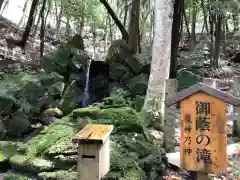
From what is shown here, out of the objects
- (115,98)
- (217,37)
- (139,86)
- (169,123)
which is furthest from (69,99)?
(217,37)

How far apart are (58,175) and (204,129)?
2098 mm

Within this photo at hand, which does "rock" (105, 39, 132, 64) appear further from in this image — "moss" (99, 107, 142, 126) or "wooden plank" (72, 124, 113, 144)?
"wooden plank" (72, 124, 113, 144)

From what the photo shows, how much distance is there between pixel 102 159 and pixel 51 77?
28.7ft

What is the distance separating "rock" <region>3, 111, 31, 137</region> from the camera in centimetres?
941

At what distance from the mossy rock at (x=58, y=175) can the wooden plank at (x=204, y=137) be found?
156 centimetres

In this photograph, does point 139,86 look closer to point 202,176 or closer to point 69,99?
point 69,99

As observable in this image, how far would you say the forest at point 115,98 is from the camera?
4.79m

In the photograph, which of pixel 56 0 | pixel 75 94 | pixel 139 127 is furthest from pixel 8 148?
pixel 56 0

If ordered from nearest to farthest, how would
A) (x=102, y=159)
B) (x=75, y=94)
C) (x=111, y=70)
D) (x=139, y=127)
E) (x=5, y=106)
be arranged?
(x=102, y=159), (x=139, y=127), (x=5, y=106), (x=75, y=94), (x=111, y=70)

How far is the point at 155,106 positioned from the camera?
7090 millimetres

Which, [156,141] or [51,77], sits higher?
[51,77]

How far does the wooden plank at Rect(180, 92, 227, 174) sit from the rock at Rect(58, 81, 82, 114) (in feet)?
25.0

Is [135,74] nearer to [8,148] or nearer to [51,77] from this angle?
[51,77]

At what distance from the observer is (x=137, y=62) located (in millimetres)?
12070
